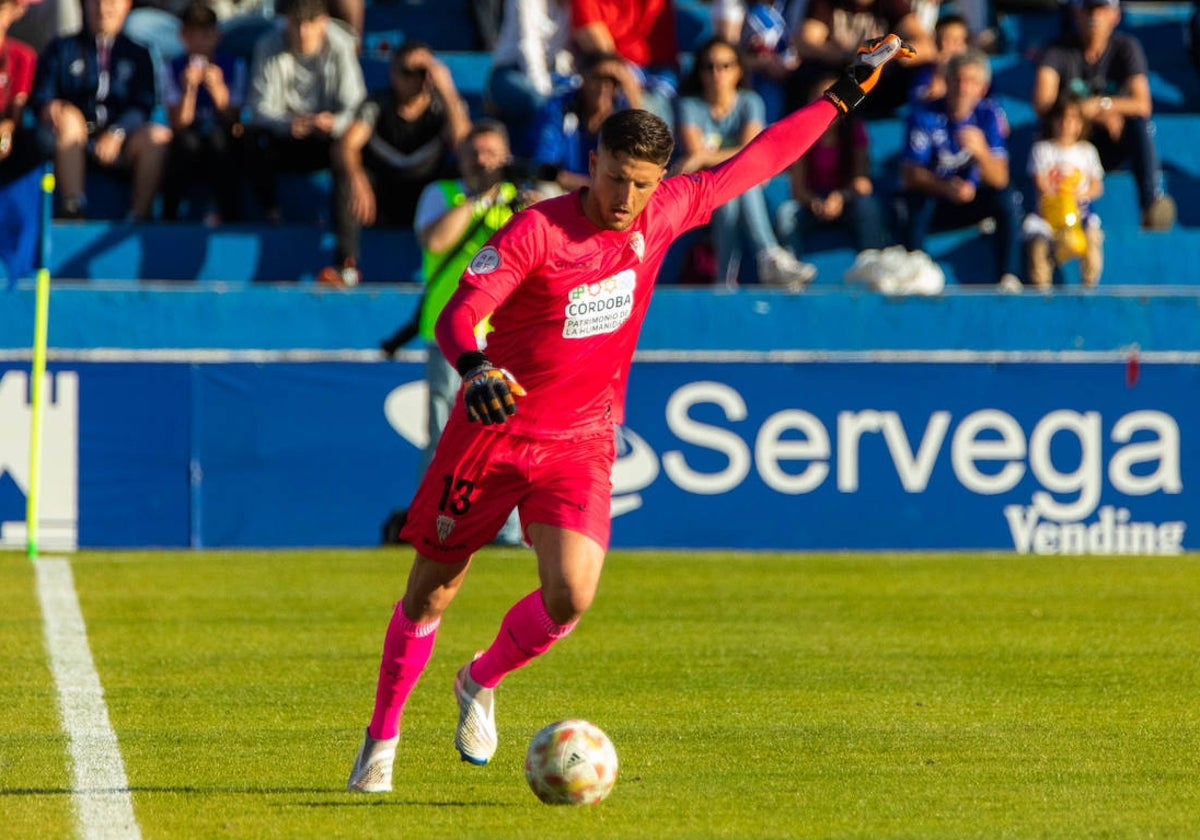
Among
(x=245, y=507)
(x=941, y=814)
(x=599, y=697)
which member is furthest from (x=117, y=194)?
(x=941, y=814)

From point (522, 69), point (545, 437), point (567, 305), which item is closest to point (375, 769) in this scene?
point (545, 437)

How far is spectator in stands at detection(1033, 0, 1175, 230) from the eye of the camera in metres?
16.7

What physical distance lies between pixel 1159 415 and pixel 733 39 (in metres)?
5.10

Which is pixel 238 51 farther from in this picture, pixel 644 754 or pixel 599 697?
pixel 644 754

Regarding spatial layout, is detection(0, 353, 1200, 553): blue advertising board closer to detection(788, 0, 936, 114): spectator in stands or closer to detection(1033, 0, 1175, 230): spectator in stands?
detection(1033, 0, 1175, 230): spectator in stands

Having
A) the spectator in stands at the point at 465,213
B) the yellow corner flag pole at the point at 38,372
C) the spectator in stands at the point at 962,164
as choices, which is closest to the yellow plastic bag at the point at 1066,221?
the spectator in stands at the point at 962,164

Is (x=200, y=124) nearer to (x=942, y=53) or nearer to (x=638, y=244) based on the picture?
(x=942, y=53)

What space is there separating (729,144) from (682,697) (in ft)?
26.8

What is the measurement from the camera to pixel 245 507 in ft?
44.5

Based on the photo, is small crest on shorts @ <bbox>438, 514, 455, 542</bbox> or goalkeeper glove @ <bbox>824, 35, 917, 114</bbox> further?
goalkeeper glove @ <bbox>824, 35, 917, 114</bbox>

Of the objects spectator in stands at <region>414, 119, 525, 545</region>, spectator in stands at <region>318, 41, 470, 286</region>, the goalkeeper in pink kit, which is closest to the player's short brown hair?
the goalkeeper in pink kit

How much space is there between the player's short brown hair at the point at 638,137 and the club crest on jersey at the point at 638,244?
303mm

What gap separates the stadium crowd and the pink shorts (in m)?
8.82

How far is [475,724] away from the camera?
20.9 ft
